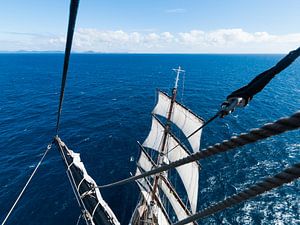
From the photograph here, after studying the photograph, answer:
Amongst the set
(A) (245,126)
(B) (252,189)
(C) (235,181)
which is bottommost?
(C) (235,181)

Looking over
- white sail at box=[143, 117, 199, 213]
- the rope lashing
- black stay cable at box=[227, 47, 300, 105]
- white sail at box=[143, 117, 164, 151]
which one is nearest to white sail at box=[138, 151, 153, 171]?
white sail at box=[143, 117, 199, 213]

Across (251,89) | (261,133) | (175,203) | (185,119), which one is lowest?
(175,203)

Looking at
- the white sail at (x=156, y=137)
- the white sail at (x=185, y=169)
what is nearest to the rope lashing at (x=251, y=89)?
the white sail at (x=185, y=169)

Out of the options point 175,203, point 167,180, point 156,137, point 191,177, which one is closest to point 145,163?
point 167,180

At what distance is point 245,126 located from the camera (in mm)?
50188

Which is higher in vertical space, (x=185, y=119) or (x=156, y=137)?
(x=185, y=119)

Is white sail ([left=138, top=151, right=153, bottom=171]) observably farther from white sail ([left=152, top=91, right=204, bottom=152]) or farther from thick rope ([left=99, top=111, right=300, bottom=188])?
thick rope ([left=99, top=111, right=300, bottom=188])

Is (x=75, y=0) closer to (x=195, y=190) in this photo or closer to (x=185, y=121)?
(x=195, y=190)

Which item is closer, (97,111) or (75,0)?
(75,0)

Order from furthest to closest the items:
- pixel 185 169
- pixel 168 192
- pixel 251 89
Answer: pixel 185 169 → pixel 168 192 → pixel 251 89

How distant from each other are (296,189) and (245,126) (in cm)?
2165

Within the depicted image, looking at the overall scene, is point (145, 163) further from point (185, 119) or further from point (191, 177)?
point (185, 119)

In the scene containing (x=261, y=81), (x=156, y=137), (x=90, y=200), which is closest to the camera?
(x=261, y=81)

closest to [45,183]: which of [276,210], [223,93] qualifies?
[276,210]
